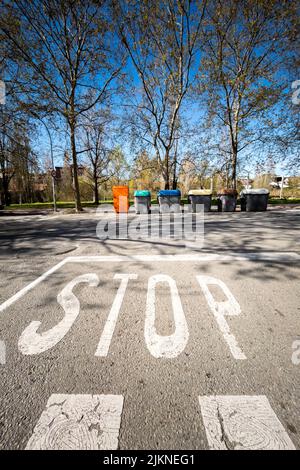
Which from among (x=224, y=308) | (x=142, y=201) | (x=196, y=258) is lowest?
(x=224, y=308)

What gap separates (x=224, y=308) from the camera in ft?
8.52

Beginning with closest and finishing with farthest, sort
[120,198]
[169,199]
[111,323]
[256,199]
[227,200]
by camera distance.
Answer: [111,323] < [256,199] < [169,199] < [227,200] < [120,198]

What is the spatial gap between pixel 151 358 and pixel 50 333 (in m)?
Result: 1.15

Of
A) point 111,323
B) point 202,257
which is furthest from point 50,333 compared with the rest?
point 202,257

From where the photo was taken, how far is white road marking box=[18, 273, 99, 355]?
6.55 feet

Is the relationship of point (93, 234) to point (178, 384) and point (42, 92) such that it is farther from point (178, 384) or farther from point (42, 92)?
point (42, 92)

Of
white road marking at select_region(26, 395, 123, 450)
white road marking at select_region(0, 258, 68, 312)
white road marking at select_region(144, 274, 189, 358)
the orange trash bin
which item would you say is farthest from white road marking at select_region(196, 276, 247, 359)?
the orange trash bin

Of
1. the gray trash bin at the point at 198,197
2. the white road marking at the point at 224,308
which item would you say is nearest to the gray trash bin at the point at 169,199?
the gray trash bin at the point at 198,197

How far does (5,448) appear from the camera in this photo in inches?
47.4

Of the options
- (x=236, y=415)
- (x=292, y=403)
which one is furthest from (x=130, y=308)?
(x=292, y=403)

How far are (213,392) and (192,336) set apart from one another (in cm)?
60

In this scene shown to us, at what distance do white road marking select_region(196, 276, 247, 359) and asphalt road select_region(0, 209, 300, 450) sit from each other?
0.01 metres

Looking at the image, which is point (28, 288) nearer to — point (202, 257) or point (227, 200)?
point (202, 257)

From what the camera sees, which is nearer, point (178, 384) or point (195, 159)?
point (178, 384)
